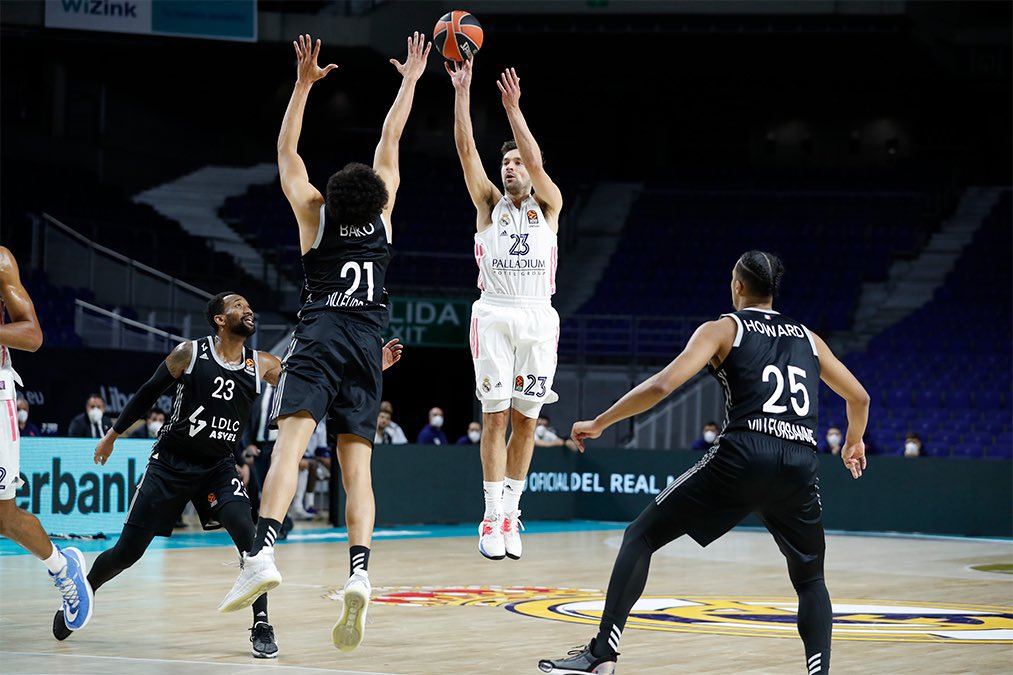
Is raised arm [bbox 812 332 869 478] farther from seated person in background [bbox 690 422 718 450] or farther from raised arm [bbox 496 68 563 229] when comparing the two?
seated person in background [bbox 690 422 718 450]

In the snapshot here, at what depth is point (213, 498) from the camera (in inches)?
371

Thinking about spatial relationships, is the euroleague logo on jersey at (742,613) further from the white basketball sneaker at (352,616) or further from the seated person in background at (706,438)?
the seated person in background at (706,438)

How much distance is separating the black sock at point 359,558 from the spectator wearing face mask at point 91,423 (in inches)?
456

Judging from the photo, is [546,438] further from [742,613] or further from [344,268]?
[344,268]

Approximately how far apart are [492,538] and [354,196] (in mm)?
2545

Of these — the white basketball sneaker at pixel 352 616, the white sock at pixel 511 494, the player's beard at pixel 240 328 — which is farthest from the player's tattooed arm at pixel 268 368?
the white basketball sneaker at pixel 352 616

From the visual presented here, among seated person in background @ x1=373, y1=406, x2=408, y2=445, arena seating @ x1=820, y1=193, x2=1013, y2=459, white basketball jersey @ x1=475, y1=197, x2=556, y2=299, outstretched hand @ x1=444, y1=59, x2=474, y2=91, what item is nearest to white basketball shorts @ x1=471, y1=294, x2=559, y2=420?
white basketball jersey @ x1=475, y1=197, x2=556, y2=299

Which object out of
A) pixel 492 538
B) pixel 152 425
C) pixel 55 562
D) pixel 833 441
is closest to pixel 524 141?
pixel 492 538

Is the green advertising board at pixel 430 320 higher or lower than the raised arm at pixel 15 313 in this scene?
higher

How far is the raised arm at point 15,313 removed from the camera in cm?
789

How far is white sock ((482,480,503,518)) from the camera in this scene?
9.16 meters

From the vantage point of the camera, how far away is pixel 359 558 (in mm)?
7594

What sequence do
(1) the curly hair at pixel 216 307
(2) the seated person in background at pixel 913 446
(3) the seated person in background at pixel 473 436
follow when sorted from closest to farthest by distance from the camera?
1. (1) the curly hair at pixel 216 307
2. (2) the seated person in background at pixel 913 446
3. (3) the seated person in background at pixel 473 436

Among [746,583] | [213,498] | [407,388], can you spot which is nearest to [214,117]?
[407,388]
